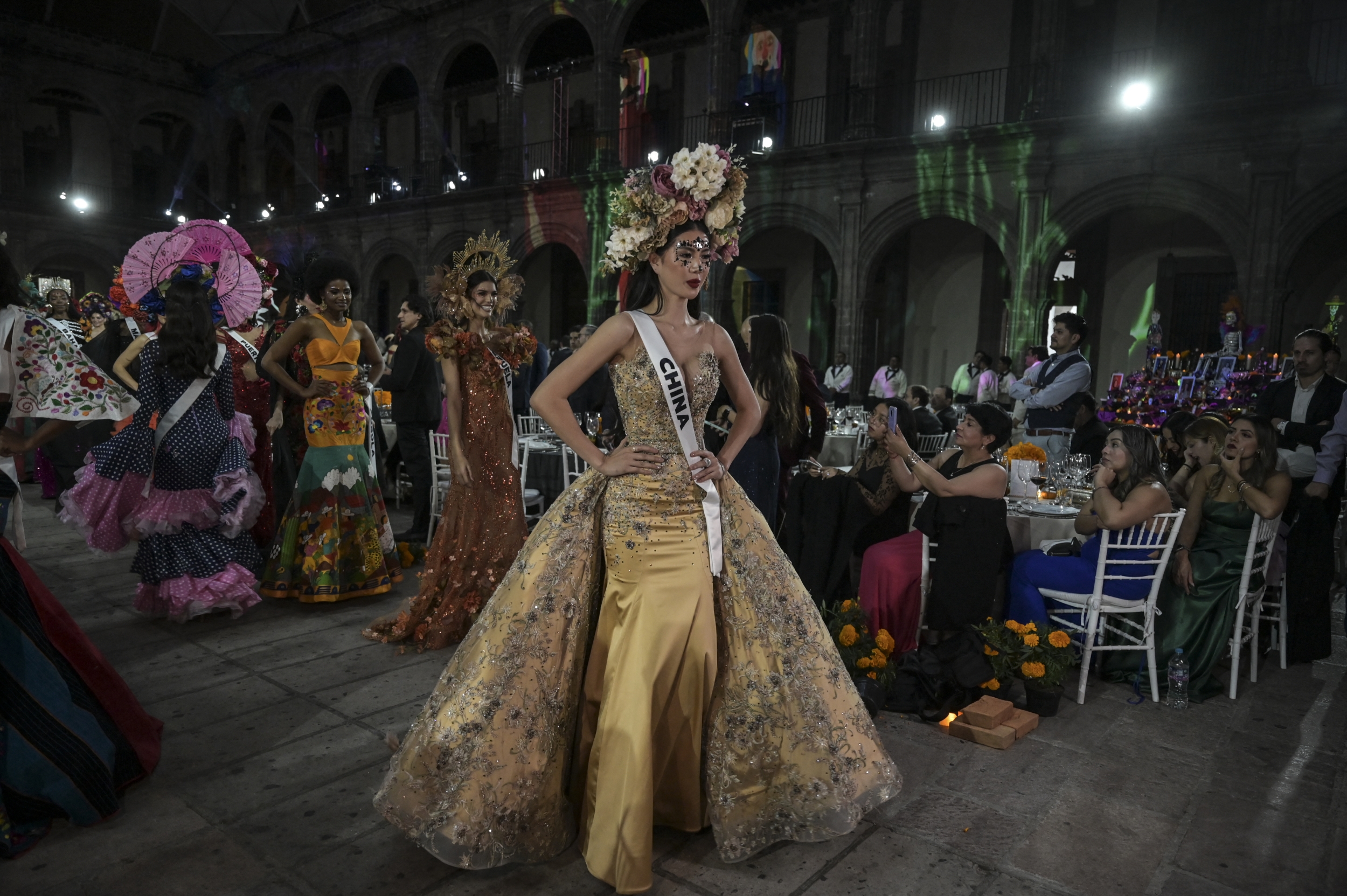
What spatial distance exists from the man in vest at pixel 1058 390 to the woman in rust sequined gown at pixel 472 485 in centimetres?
351

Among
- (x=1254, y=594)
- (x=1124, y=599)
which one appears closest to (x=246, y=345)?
(x=1124, y=599)

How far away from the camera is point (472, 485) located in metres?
4.21

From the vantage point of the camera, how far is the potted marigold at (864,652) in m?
3.49

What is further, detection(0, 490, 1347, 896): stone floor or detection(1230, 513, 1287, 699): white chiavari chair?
detection(1230, 513, 1287, 699): white chiavari chair

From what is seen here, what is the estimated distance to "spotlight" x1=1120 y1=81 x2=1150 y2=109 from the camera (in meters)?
10.8

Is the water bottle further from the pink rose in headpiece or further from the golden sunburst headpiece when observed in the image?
the golden sunburst headpiece

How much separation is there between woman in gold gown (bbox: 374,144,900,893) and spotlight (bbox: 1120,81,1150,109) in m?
10.7

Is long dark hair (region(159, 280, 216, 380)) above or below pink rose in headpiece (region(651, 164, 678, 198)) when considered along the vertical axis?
below

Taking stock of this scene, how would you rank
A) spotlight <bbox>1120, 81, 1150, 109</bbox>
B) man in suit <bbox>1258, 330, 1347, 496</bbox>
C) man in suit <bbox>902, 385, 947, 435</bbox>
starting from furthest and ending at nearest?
spotlight <bbox>1120, 81, 1150, 109</bbox> → man in suit <bbox>902, 385, 947, 435</bbox> → man in suit <bbox>1258, 330, 1347, 496</bbox>

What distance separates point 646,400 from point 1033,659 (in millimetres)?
2198

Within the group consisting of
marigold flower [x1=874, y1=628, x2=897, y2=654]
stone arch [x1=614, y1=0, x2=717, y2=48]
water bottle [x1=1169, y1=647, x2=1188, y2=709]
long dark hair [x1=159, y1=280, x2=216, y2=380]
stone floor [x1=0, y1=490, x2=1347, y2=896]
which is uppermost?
stone arch [x1=614, y1=0, x2=717, y2=48]

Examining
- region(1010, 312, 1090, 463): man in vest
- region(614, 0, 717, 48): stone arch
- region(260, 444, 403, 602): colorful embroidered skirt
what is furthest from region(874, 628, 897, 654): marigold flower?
region(614, 0, 717, 48): stone arch

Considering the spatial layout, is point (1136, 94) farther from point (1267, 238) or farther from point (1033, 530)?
point (1033, 530)

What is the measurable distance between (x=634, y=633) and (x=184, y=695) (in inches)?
90.7
